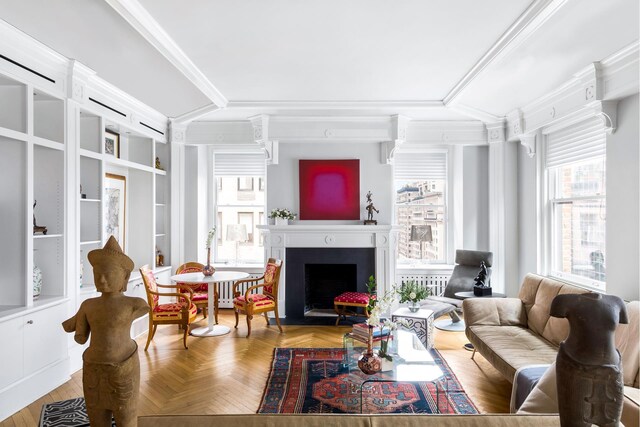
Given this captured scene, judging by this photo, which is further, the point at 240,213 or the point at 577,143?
the point at 240,213

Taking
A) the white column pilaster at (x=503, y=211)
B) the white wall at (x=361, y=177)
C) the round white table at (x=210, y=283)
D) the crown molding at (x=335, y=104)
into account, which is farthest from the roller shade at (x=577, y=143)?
the round white table at (x=210, y=283)

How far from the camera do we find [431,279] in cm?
588

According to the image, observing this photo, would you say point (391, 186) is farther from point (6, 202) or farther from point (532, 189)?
point (6, 202)

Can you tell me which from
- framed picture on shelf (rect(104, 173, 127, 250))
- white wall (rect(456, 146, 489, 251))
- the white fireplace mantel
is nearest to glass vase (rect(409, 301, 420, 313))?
the white fireplace mantel

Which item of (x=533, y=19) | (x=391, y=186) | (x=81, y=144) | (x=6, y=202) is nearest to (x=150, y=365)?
(x=6, y=202)

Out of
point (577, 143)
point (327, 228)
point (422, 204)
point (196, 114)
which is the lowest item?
point (327, 228)

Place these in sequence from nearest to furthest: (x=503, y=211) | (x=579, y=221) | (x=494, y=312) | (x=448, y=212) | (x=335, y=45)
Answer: (x=335, y=45), (x=494, y=312), (x=579, y=221), (x=503, y=211), (x=448, y=212)

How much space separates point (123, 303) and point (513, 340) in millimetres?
3390

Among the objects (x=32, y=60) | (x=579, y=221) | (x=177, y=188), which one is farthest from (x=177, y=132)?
(x=579, y=221)

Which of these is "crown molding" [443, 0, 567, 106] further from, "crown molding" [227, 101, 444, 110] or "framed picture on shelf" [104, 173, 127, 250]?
"framed picture on shelf" [104, 173, 127, 250]

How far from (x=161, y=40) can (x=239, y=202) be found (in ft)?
10.8

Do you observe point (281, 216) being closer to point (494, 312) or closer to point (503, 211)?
point (494, 312)

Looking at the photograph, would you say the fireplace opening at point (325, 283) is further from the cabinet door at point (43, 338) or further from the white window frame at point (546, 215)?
the cabinet door at point (43, 338)

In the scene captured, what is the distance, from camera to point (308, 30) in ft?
10.2
